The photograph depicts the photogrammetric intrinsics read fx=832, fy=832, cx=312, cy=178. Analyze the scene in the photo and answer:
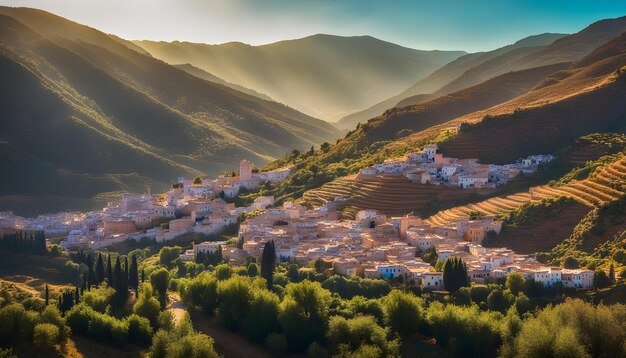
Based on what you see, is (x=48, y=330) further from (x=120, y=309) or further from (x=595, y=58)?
(x=595, y=58)

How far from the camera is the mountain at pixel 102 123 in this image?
86500 mm

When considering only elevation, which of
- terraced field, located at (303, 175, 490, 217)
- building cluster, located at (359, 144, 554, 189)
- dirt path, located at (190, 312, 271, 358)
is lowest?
dirt path, located at (190, 312, 271, 358)

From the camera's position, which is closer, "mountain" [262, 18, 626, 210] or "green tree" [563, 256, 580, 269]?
"green tree" [563, 256, 580, 269]

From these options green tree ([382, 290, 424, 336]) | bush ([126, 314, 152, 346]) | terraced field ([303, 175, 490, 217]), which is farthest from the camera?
terraced field ([303, 175, 490, 217])

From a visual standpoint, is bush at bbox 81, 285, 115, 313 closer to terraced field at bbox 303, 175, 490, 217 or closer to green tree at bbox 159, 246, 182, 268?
green tree at bbox 159, 246, 182, 268

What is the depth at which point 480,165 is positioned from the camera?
51.7 meters

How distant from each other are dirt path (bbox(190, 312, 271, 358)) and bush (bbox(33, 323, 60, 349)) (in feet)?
18.5

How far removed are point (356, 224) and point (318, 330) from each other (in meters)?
14.8

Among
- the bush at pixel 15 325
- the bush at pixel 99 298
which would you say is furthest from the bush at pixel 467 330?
the bush at pixel 15 325

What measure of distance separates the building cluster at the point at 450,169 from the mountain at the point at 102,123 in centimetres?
3589

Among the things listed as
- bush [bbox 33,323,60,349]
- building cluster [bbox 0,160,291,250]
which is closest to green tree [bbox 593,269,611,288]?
bush [bbox 33,323,60,349]

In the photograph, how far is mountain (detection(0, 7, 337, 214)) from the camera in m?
86.5

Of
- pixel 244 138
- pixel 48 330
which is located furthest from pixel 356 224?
pixel 244 138

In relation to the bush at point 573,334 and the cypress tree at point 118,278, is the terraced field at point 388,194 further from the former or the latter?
the bush at point 573,334
